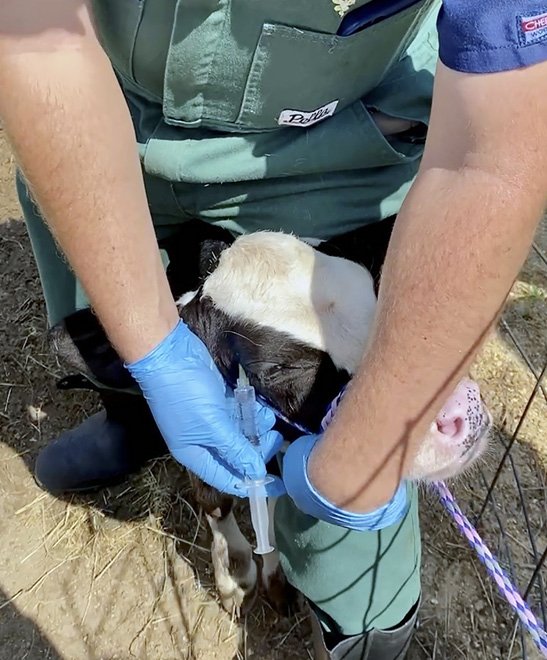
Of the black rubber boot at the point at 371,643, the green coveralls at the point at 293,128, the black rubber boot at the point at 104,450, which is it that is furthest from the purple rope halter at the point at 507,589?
the black rubber boot at the point at 104,450

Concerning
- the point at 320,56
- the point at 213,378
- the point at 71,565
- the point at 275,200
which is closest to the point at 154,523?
the point at 71,565

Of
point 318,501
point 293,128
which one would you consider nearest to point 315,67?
point 293,128

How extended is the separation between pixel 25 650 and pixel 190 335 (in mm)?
1147

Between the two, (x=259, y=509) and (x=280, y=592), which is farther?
(x=280, y=592)

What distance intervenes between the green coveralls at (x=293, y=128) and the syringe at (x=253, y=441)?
7.7 inches

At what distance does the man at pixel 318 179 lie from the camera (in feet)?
3.64

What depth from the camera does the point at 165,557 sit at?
231 cm

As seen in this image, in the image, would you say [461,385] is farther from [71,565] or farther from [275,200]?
[71,565]

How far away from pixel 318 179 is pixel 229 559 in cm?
110

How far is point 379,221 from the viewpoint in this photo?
6.05 feet

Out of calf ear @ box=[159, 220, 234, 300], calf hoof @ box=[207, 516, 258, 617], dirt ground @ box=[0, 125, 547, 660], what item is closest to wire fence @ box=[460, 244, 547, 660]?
dirt ground @ box=[0, 125, 547, 660]

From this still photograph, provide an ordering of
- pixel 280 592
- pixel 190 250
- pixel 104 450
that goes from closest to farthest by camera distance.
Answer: pixel 190 250
pixel 280 592
pixel 104 450

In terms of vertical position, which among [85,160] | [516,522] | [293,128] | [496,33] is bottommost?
[516,522]

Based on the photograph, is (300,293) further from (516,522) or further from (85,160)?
(516,522)
